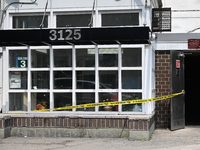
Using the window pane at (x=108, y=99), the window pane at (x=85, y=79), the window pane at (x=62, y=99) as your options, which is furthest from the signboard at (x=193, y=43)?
the window pane at (x=62, y=99)

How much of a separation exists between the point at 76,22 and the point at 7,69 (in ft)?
8.24

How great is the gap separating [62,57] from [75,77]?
2.41 feet

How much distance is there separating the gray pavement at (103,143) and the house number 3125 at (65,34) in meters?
2.77

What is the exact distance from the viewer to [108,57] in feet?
35.3

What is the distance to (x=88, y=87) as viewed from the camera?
1077 centimetres

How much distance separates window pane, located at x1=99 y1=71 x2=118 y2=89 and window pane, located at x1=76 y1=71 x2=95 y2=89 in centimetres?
26

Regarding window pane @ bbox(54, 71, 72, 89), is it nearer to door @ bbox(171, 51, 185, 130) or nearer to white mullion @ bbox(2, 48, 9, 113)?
white mullion @ bbox(2, 48, 9, 113)

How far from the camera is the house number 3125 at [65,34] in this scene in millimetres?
9602

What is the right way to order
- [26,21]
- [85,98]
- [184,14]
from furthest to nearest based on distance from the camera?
[184,14] → [26,21] → [85,98]

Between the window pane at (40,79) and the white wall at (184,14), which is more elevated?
the white wall at (184,14)

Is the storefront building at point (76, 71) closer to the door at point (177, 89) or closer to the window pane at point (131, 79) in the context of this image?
the window pane at point (131, 79)

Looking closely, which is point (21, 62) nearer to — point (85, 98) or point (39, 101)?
point (39, 101)

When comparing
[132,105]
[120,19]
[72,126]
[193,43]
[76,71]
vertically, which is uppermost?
[120,19]

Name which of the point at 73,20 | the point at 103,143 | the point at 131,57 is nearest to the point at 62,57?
the point at 73,20
